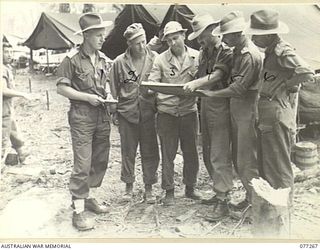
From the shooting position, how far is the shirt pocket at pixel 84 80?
7.60 ft

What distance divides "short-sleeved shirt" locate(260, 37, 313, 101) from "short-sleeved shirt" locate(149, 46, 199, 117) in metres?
0.29

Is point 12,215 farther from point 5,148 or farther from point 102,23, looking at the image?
point 102,23

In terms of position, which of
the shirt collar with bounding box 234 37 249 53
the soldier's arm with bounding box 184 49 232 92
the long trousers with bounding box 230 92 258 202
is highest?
the shirt collar with bounding box 234 37 249 53

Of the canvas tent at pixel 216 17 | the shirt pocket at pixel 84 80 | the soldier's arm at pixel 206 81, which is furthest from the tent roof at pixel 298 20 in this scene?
the shirt pocket at pixel 84 80

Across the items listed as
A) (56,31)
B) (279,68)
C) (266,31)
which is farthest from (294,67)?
(56,31)

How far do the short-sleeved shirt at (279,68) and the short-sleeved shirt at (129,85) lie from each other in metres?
0.46

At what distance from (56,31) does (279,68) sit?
917mm

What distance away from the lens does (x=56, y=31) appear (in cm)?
242

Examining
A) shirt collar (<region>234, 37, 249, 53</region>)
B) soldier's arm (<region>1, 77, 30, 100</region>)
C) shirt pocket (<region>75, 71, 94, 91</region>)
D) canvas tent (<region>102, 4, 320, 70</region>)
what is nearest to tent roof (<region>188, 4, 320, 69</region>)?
canvas tent (<region>102, 4, 320, 70</region>)

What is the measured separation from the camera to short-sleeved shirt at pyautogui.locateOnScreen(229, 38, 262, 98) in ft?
7.40

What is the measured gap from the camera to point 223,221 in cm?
239

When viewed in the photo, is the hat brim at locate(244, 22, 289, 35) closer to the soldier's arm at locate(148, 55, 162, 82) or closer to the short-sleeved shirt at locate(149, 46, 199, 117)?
the short-sleeved shirt at locate(149, 46, 199, 117)

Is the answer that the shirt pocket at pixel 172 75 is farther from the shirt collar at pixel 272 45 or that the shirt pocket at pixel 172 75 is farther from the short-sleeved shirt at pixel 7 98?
the short-sleeved shirt at pixel 7 98

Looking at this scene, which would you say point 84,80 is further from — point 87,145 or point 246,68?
point 246,68
